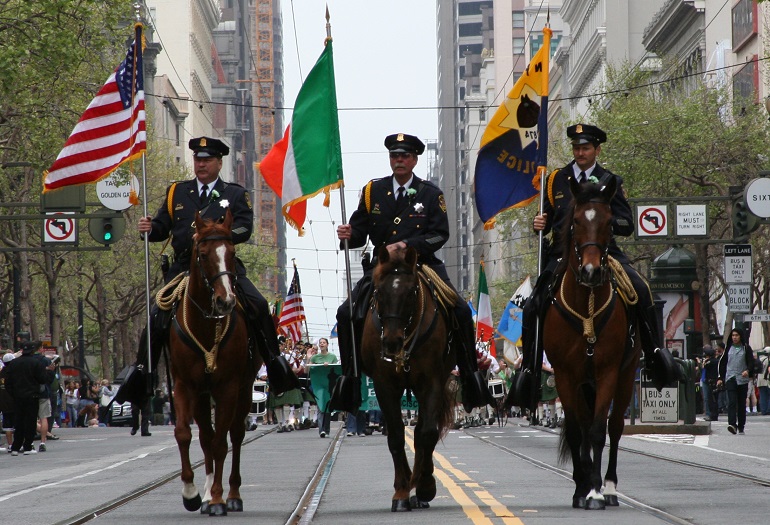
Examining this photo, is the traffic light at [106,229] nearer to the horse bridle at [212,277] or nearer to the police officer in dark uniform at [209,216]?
the police officer in dark uniform at [209,216]


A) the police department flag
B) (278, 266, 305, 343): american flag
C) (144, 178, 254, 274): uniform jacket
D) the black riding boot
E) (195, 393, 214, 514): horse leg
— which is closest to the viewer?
(195, 393, 214, 514): horse leg

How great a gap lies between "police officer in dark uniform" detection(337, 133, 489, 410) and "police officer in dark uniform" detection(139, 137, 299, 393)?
602 millimetres

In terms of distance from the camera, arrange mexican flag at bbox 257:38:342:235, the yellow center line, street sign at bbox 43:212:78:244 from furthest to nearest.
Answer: street sign at bbox 43:212:78:244 < mexican flag at bbox 257:38:342:235 < the yellow center line

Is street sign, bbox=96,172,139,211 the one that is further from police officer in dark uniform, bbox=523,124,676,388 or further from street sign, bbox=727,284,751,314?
police officer in dark uniform, bbox=523,124,676,388

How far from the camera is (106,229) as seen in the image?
3588 cm

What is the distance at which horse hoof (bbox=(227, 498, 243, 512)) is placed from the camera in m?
12.7

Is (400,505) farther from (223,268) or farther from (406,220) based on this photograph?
(406,220)

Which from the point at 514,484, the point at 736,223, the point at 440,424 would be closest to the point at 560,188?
the point at 440,424

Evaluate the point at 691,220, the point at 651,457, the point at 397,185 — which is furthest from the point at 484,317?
the point at 397,185

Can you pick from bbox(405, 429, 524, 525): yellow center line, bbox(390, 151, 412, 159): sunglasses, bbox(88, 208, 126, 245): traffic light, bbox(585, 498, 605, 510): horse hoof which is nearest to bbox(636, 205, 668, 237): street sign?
bbox(88, 208, 126, 245): traffic light

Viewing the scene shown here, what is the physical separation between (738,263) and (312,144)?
1910 centimetres

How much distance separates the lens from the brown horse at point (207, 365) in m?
12.4

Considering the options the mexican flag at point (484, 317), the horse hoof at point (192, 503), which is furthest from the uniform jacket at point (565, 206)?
the mexican flag at point (484, 317)

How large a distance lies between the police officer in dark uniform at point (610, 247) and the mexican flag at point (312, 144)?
9.77 feet
